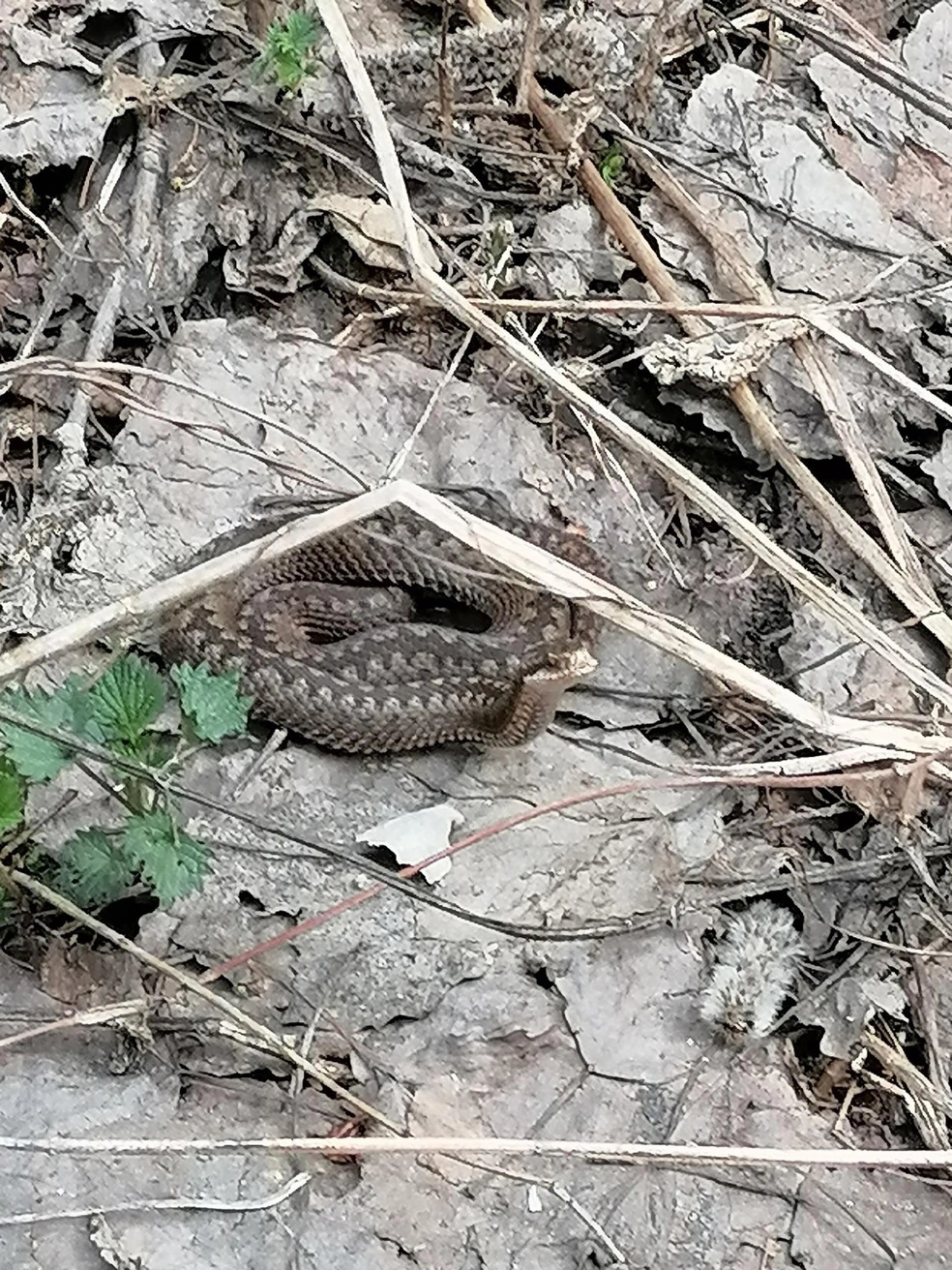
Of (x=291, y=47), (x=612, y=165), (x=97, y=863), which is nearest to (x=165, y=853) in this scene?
(x=97, y=863)

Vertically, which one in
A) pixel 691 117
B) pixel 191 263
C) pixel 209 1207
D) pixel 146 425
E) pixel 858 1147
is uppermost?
pixel 691 117

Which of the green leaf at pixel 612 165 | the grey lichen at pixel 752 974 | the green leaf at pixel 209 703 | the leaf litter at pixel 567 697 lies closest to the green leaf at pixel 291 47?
the leaf litter at pixel 567 697

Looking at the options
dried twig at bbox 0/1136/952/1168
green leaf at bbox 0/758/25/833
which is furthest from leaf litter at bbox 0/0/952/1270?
dried twig at bbox 0/1136/952/1168

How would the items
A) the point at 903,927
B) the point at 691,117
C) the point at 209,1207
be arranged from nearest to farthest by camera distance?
1. the point at 209,1207
2. the point at 903,927
3. the point at 691,117

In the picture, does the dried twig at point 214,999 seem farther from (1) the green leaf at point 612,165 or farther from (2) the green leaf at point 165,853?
(1) the green leaf at point 612,165

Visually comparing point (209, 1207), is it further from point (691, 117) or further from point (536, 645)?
point (691, 117)

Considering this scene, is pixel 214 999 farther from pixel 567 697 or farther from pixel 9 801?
pixel 567 697

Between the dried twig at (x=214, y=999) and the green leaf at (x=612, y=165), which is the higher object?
the green leaf at (x=612, y=165)

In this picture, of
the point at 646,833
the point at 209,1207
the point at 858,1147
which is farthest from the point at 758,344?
the point at 209,1207
